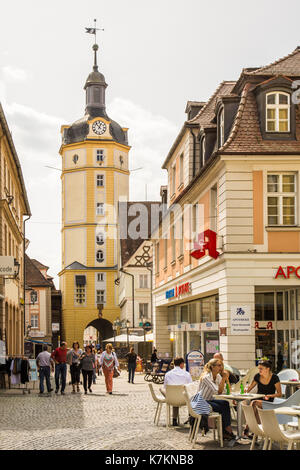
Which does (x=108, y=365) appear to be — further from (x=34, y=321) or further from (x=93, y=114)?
(x=93, y=114)

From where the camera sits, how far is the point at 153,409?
19391 millimetres

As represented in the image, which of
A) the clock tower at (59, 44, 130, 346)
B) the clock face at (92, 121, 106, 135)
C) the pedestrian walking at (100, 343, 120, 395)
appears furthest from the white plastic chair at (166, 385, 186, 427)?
the clock face at (92, 121, 106, 135)

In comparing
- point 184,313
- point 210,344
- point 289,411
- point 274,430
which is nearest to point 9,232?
point 184,313

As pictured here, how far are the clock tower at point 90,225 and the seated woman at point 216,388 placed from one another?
67.4 m

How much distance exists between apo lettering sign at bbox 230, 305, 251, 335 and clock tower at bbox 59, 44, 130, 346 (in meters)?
58.2

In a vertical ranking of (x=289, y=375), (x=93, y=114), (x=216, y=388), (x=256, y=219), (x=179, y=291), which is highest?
(x=93, y=114)

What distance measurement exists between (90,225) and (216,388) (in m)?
68.6

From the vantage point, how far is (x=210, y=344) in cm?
2834

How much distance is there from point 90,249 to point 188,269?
2064 inches

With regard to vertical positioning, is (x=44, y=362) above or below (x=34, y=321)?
above

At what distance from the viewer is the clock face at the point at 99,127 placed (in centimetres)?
8400

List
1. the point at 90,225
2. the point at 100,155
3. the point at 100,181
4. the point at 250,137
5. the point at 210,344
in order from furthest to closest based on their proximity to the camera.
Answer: the point at 100,155 → the point at 100,181 → the point at 90,225 → the point at 210,344 → the point at 250,137

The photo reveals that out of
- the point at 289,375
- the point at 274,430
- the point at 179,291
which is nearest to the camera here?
the point at 274,430

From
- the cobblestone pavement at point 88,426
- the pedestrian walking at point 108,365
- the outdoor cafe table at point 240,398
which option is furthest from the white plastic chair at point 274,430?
the pedestrian walking at point 108,365
